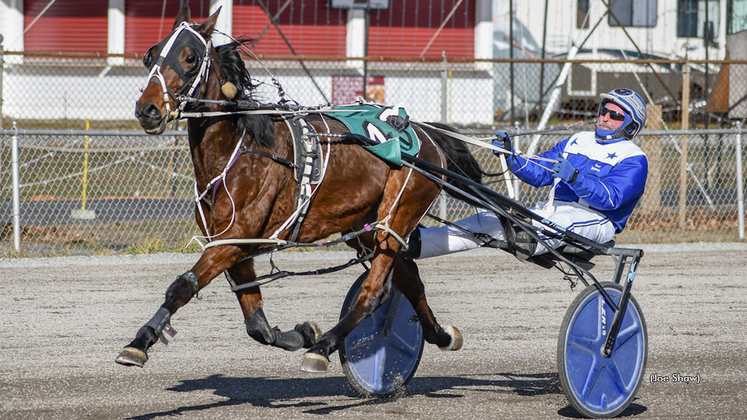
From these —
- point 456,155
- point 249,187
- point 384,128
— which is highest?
point 384,128

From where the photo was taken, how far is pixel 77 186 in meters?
11.4

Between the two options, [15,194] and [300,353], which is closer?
[300,353]

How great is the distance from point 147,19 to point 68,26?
180 centimetres

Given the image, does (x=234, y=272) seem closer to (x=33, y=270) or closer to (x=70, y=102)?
(x=33, y=270)

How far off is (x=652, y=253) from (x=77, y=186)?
7.01 meters

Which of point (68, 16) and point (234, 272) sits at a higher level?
point (68, 16)

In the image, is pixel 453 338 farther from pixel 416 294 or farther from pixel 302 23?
pixel 302 23

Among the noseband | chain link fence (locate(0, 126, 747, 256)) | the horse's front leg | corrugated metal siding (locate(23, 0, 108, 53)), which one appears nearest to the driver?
the horse's front leg

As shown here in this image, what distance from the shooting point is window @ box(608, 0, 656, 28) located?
21.4m

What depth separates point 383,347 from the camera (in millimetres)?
4656

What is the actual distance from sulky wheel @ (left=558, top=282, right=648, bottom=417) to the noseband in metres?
1.99

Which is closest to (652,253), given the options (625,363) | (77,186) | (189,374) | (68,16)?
(625,363)

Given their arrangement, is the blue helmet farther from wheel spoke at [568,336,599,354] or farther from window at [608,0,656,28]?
window at [608,0,656,28]

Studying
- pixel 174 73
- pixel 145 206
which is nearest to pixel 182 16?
pixel 174 73
